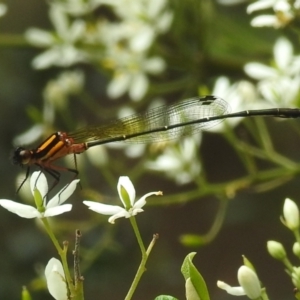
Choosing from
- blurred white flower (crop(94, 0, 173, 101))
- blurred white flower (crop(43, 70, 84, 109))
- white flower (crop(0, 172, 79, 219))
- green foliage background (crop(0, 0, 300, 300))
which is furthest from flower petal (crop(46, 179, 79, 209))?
blurred white flower (crop(43, 70, 84, 109))

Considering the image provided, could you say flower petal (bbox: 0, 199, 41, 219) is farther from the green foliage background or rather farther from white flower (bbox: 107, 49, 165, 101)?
white flower (bbox: 107, 49, 165, 101)

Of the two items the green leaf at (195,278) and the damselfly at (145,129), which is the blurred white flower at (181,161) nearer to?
the damselfly at (145,129)

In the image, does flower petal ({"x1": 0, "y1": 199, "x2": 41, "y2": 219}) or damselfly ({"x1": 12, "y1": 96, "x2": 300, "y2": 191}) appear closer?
flower petal ({"x1": 0, "y1": 199, "x2": 41, "y2": 219})

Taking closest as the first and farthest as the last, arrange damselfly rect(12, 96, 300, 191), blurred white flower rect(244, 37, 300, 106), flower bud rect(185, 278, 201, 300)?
flower bud rect(185, 278, 201, 300) → damselfly rect(12, 96, 300, 191) → blurred white flower rect(244, 37, 300, 106)

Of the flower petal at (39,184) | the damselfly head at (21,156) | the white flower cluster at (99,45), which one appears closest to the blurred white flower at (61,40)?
the white flower cluster at (99,45)

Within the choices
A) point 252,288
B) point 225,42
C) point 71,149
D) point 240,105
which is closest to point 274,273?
point 225,42

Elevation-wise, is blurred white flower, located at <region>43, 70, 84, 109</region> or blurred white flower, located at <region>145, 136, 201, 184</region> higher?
blurred white flower, located at <region>43, 70, 84, 109</region>

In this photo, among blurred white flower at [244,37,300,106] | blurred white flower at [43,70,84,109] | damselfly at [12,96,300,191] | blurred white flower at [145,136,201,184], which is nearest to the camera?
damselfly at [12,96,300,191]
